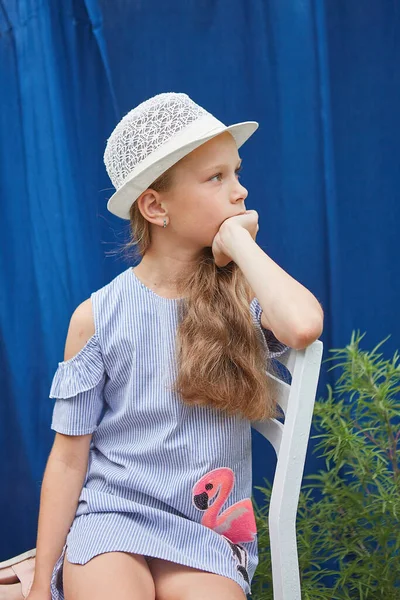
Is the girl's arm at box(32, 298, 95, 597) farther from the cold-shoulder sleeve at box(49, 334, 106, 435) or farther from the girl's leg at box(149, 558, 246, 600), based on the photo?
the girl's leg at box(149, 558, 246, 600)

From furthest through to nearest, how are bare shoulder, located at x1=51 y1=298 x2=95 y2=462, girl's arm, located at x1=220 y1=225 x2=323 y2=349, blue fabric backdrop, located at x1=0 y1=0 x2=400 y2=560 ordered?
blue fabric backdrop, located at x1=0 y1=0 x2=400 y2=560 → bare shoulder, located at x1=51 y1=298 x2=95 y2=462 → girl's arm, located at x1=220 y1=225 x2=323 y2=349

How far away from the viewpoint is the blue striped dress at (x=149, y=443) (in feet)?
4.46

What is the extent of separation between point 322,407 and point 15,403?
84 centimetres

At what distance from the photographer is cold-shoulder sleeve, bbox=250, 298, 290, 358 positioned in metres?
1.45

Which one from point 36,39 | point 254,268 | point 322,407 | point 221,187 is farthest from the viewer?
point 36,39

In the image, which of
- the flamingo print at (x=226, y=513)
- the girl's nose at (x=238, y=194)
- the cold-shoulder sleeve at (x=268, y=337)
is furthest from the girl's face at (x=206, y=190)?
the flamingo print at (x=226, y=513)

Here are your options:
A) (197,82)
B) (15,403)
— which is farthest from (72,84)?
(15,403)

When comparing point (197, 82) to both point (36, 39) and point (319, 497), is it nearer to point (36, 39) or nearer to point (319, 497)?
point (36, 39)

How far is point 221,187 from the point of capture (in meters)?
1.39

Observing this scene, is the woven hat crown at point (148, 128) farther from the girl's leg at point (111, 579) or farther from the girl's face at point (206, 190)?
the girl's leg at point (111, 579)

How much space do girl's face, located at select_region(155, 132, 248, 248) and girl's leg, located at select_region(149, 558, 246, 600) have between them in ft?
1.90

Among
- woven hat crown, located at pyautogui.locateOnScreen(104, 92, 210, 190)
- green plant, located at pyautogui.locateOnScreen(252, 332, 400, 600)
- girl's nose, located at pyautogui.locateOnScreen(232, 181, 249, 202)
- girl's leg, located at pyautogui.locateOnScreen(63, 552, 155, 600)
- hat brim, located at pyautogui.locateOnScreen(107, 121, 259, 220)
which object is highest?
woven hat crown, located at pyautogui.locateOnScreen(104, 92, 210, 190)

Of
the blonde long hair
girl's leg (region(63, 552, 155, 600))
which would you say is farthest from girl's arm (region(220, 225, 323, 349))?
girl's leg (region(63, 552, 155, 600))

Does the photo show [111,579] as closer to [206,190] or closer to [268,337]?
[268,337]
